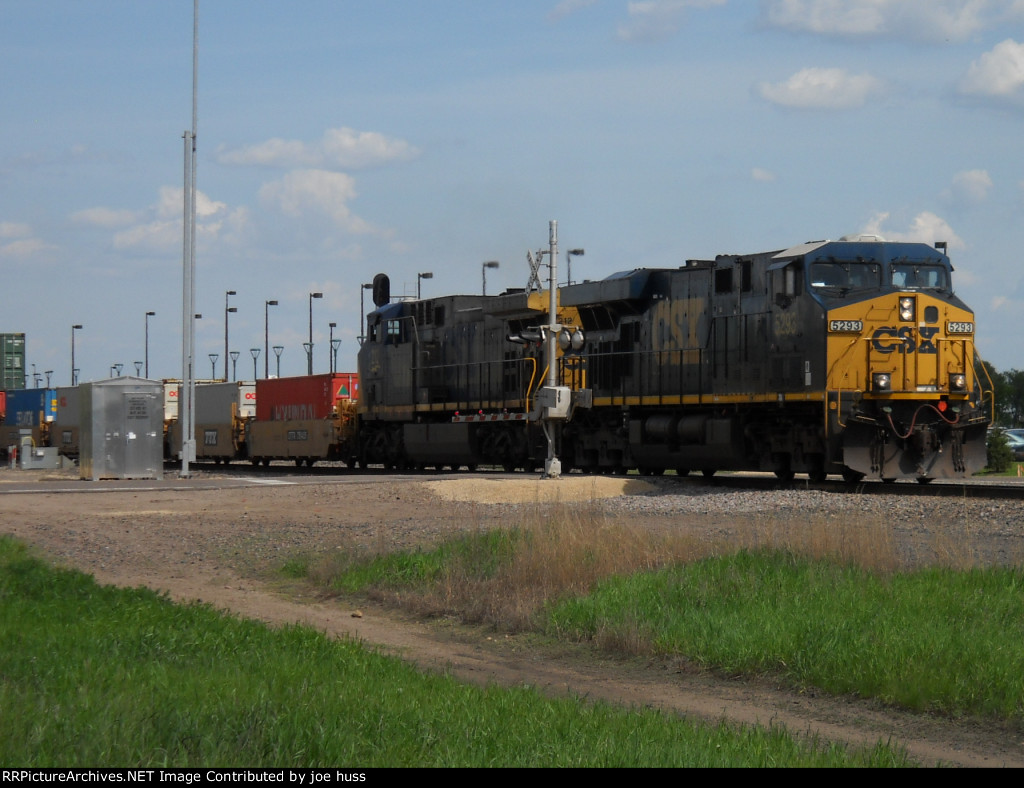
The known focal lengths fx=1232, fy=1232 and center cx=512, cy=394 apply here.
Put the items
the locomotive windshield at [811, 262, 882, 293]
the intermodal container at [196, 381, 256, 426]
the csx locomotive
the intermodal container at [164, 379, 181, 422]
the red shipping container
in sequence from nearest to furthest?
the csx locomotive, the locomotive windshield at [811, 262, 882, 293], the red shipping container, the intermodal container at [196, 381, 256, 426], the intermodal container at [164, 379, 181, 422]

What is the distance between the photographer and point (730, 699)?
25.5 ft

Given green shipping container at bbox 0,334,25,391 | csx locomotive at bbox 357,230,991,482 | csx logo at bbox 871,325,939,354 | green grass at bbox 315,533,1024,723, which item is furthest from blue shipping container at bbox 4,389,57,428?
green shipping container at bbox 0,334,25,391

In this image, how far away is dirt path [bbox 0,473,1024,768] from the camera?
279 inches

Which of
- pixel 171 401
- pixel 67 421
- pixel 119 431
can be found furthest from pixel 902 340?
pixel 67 421

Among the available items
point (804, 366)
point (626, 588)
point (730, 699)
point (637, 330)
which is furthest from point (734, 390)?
point (730, 699)

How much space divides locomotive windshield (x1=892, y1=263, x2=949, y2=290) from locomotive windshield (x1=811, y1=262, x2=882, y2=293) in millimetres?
365

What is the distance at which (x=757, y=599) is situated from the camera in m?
9.73

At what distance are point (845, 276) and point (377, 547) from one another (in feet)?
37.5

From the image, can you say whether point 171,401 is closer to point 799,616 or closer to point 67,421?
point 67,421

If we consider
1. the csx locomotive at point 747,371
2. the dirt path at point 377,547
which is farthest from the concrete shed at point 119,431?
the csx locomotive at point 747,371

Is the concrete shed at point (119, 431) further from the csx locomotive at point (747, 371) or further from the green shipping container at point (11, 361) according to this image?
the green shipping container at point (11, 361)

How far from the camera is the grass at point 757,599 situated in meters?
7.62

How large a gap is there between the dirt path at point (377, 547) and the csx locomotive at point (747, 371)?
9.78 feet

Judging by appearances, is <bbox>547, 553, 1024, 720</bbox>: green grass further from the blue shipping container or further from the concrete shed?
the blue shipping container
